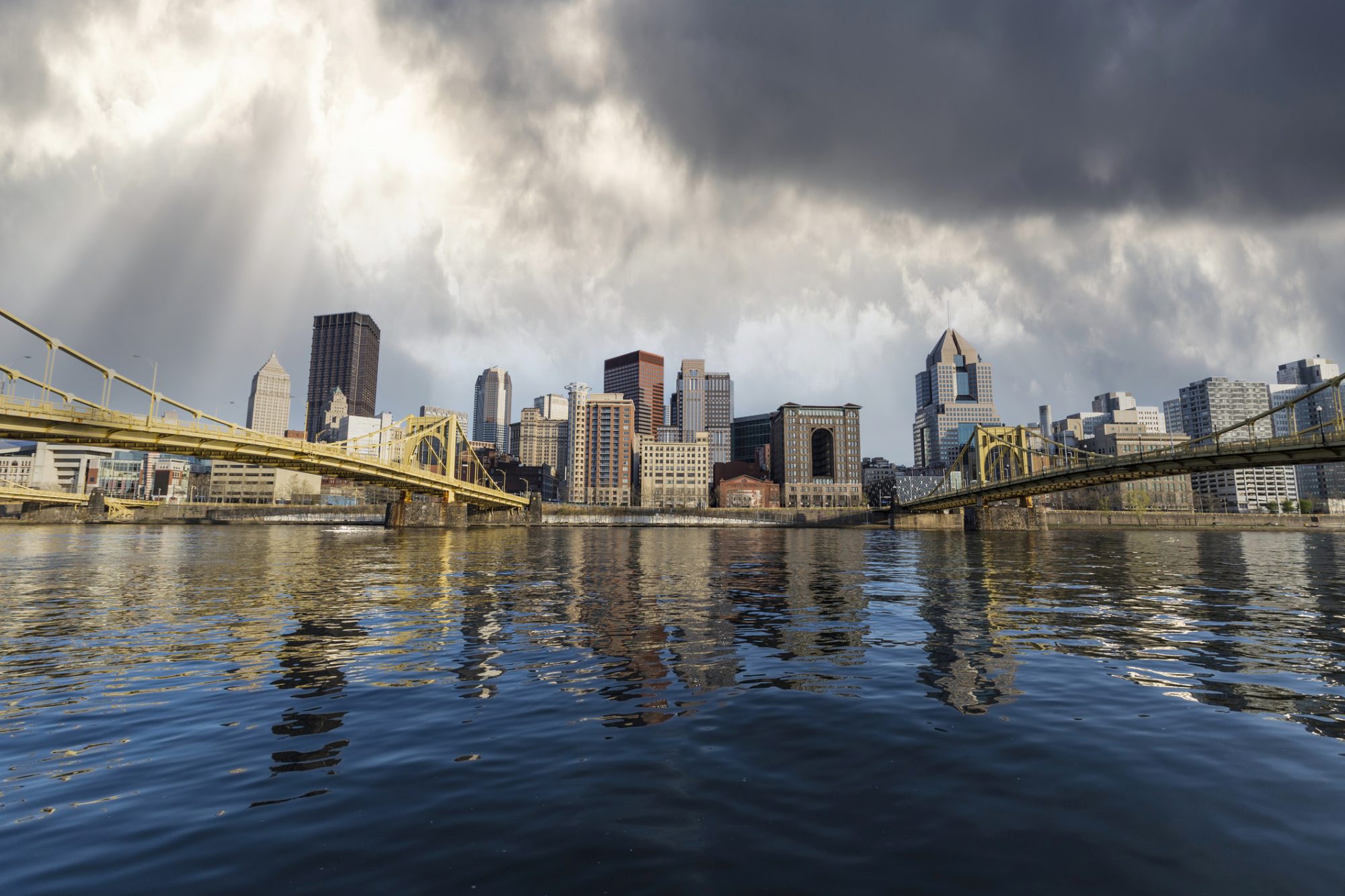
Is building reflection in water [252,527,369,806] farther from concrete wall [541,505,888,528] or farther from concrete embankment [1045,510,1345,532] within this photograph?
concrete embankment [1045,510,1345,532]

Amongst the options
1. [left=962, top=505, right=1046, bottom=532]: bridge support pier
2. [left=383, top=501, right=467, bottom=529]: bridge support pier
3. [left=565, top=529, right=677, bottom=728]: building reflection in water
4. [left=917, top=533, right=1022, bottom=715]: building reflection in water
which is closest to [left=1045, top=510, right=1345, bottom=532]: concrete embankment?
[left=962, top=505, right=1046, bottom=532]: bridge support pier

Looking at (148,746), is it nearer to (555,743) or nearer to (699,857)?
(555,743)

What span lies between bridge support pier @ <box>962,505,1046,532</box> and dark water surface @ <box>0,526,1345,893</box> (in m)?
99.8

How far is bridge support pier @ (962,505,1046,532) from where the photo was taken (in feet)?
371

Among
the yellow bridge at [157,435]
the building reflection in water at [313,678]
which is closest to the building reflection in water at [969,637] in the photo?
the building reflection in water at [313,678]

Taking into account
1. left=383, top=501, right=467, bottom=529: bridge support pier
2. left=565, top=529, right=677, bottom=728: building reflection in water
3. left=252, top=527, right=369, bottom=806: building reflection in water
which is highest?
left=383, top=501, right=467, bottom=529: bridge support pier

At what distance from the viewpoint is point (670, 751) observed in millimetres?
8070

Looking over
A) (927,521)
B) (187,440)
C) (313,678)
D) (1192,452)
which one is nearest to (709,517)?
(927,521)

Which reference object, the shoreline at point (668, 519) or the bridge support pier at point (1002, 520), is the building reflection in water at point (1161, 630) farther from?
the shoreline at point (668, 519)

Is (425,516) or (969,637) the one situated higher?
(425,516)

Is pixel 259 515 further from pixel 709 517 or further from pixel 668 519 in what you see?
pixel 709 517

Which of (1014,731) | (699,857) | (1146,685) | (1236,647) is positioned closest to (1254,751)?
(1014,731)

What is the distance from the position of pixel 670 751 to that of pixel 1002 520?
397 feet

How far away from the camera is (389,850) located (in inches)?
221
